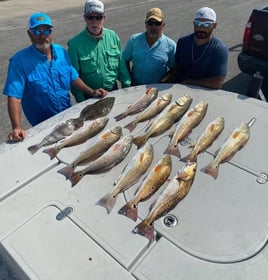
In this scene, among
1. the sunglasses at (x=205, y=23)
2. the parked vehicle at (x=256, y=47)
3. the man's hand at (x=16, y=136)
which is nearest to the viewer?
the man's hand at (x=16, y=136)

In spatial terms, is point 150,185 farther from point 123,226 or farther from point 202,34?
point 202,34

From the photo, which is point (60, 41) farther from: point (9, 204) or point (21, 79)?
point (9, 204)

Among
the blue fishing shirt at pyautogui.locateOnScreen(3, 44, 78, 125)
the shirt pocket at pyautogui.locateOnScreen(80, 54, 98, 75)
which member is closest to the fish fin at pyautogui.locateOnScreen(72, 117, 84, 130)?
the blue fishing shirt at pyautogui.locateOnScreen(3, 44, 78, 125)

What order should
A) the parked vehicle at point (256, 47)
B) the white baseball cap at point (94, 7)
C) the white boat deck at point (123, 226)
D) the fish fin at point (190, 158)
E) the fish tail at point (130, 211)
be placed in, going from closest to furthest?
the white boat deck at point (123, 226) → the fish tail at point (130, 211) → the fish fin at point (190, 158) → the white baseball cap at point (94, 7) → the parked vehicle at point (256, 47)

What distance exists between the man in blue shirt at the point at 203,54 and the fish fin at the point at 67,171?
2.11 m

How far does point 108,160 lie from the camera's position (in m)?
2.54

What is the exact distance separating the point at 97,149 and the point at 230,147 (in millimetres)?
1133

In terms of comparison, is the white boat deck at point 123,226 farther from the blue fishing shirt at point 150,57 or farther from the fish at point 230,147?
the blue fishing shirt at point 150,57

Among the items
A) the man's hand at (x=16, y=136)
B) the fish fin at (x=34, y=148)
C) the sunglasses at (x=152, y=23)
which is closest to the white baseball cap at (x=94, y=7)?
the sunglasses at (x=152, y=23)

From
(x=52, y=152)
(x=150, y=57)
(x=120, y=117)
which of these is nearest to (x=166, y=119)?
(x=120, y=117)

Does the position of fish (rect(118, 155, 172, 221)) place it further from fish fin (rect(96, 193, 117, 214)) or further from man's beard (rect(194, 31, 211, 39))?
man's beard (rect(194, 31, 211, 39))

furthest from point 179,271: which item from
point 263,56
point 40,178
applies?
point 263,56

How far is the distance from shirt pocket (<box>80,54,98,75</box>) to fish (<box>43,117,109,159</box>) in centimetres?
117

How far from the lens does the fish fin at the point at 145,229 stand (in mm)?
1959
